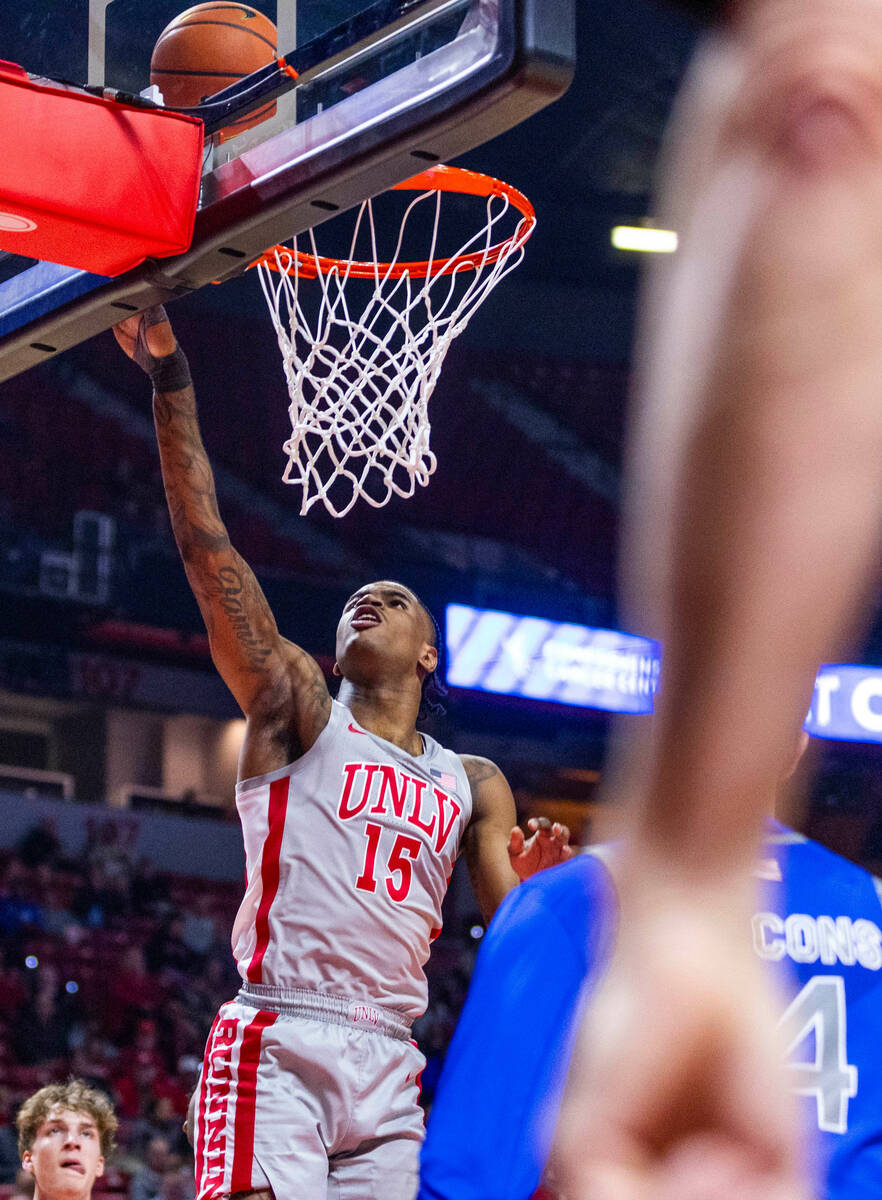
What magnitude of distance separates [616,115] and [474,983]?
11610 millimetres

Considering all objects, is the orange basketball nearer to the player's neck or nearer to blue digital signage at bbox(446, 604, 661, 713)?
the player's neck

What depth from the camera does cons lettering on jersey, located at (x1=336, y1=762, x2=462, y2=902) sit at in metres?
3.63

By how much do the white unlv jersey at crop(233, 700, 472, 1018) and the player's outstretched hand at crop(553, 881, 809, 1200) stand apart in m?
2.93

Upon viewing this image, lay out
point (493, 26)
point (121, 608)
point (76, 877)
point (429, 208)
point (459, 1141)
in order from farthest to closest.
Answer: point (121, 608)
point (76, 877)
point (429, 208)
point (493, 26)
point (459, 1141)

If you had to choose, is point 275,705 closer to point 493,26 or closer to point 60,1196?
point 493,26

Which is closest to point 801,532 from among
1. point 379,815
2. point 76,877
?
point 379,815

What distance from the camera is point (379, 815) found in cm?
368

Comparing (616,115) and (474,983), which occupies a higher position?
(616,115)

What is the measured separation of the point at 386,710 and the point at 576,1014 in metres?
2.96

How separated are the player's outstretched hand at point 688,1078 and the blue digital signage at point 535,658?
13.1 metres

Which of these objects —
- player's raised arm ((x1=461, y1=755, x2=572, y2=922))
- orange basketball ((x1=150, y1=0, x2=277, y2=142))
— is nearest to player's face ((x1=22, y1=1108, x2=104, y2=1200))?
player's raised arm ((x1=461, y1=755, x2=572, y2=922))

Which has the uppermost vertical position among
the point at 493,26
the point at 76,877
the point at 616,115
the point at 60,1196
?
the point at 616,115

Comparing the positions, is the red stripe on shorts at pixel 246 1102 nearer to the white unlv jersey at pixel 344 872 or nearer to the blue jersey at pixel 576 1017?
the white unlv jersey at pixel 344 872

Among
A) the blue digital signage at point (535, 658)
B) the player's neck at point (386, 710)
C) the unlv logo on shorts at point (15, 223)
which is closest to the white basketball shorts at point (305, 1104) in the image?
the player's neck at point (386, 710)
